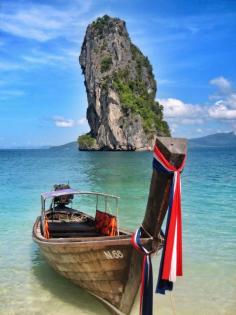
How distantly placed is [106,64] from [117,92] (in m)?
12.5

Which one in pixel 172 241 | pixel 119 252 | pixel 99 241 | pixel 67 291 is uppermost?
pixel 172 241

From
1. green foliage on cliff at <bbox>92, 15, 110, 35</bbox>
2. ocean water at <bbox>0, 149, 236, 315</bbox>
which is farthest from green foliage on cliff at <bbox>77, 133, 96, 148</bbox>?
ocean water at <bbox>0, 149, 236, 315</bbox>

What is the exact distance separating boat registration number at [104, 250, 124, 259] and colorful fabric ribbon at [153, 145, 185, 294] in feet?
4.77

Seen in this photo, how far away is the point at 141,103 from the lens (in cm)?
12350

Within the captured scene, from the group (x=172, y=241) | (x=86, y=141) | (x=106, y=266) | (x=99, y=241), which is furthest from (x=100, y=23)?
(x=172, y=241)

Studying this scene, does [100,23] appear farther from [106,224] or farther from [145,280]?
[145,280]

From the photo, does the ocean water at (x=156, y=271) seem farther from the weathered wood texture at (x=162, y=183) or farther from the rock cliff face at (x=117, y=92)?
the rock cliff face at (x=117, y=92)

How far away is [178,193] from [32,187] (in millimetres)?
26461

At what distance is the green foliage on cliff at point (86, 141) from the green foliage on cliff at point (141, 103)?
1381cm

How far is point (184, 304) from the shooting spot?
8.60 metres

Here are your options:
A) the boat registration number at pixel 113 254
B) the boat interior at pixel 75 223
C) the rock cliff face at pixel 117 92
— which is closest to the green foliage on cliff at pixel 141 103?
the rock cliff face at pixel 117 92

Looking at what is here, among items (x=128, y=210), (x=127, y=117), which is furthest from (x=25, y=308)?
(x=127, y=117)

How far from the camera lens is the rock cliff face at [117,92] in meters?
113

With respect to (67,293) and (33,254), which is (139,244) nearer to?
(67,293)
